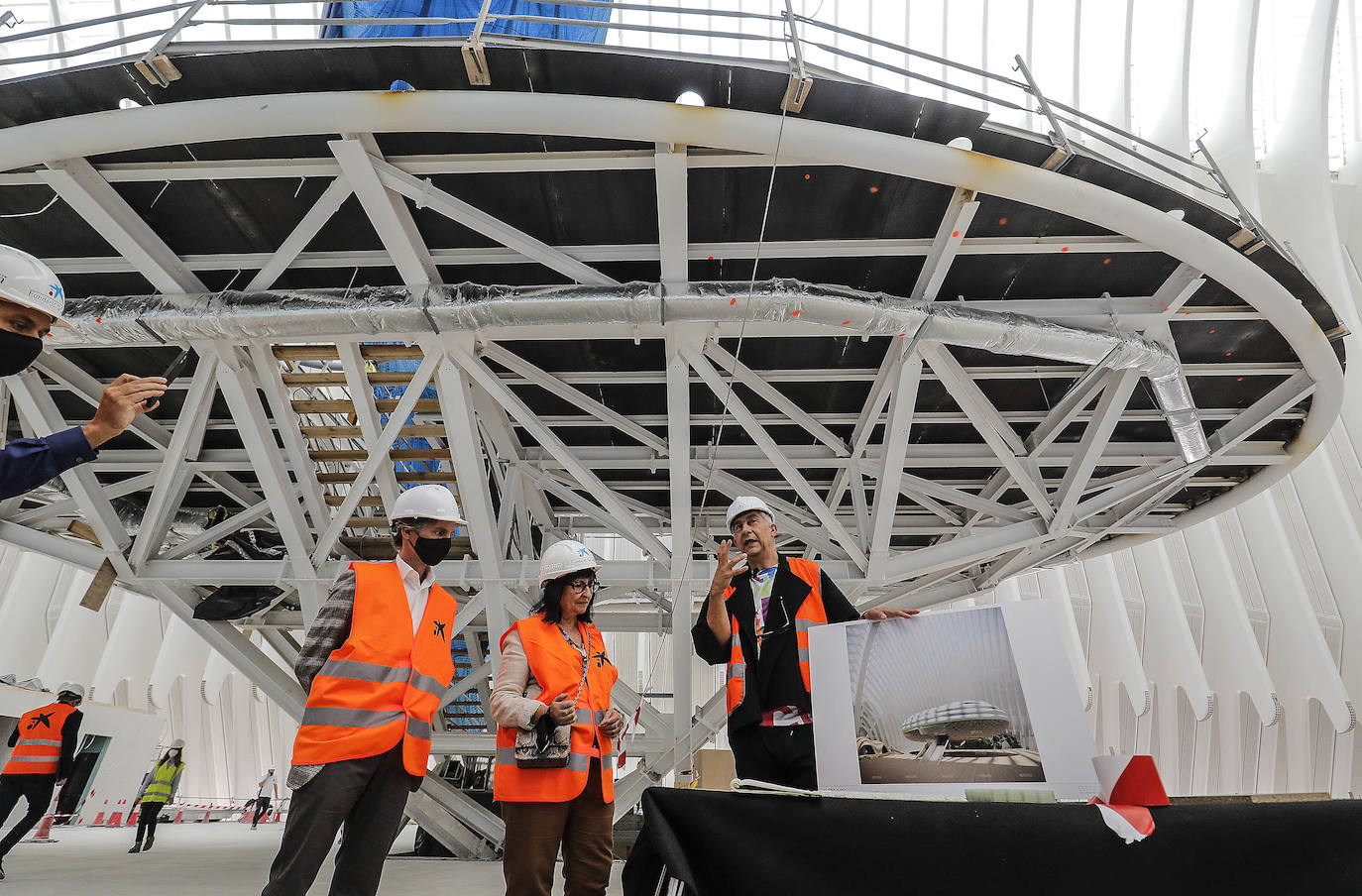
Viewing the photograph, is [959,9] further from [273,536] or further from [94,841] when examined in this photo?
[94,841]

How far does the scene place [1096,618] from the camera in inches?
958

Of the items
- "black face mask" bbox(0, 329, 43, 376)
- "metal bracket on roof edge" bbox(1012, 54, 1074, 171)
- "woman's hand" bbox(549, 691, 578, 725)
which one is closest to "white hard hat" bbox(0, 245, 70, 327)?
"black face mask" bbox(0, 329, 43, 376)

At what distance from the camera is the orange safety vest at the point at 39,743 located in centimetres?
882

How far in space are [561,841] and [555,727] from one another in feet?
2.23

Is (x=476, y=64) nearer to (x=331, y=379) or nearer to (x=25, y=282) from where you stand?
(x=25, y=282)

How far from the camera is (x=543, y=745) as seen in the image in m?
4.17

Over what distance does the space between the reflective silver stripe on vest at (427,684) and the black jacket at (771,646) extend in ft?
4.17

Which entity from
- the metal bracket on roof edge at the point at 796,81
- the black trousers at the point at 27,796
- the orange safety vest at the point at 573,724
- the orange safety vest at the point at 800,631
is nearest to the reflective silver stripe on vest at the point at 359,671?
the orange safety vest at the point at 573,724

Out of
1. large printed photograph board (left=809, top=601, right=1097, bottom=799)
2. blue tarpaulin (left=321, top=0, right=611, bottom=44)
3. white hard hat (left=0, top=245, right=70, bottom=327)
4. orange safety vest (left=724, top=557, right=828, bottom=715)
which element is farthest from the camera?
blue tarpaulin (left=321, top=0, right=611, bottom=44)

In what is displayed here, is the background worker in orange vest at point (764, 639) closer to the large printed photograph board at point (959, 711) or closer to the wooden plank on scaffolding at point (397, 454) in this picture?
the large printed photograph board at point (959, 711)

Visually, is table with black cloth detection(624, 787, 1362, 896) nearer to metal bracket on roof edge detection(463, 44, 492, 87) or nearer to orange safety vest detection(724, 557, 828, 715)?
orange safety vest detection(724, 557, 828, 715)

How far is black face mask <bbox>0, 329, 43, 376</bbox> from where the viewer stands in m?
2.90

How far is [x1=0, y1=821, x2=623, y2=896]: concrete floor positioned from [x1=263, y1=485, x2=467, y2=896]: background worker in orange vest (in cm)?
486

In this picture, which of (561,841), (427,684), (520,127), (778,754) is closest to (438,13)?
(520,127)
